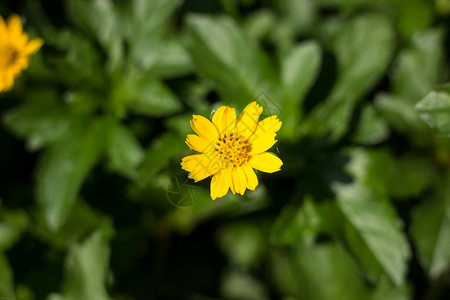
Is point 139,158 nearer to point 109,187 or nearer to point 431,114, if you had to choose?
point 109,187

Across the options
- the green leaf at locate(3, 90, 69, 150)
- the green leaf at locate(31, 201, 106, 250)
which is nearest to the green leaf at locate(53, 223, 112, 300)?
the green leaf at locate(31, 201, 106, 250)

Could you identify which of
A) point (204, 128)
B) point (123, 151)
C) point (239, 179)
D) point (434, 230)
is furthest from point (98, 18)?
point (434, 230)

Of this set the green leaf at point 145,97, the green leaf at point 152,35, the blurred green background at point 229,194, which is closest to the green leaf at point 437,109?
the blurred green background at point 229,194

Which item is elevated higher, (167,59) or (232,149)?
(167,59)

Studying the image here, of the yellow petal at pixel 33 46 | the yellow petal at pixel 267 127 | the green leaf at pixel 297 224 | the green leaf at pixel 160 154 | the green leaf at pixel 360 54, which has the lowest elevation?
the yellow petal at pixel 267 127

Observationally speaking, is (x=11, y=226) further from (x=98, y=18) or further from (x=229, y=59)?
(x=229, y=59)

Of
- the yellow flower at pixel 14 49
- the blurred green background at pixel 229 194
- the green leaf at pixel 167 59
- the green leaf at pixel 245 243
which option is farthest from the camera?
the green leaf at pixel 245 243

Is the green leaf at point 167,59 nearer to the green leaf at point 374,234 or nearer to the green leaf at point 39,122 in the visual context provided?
the green leaf at point 39,122
